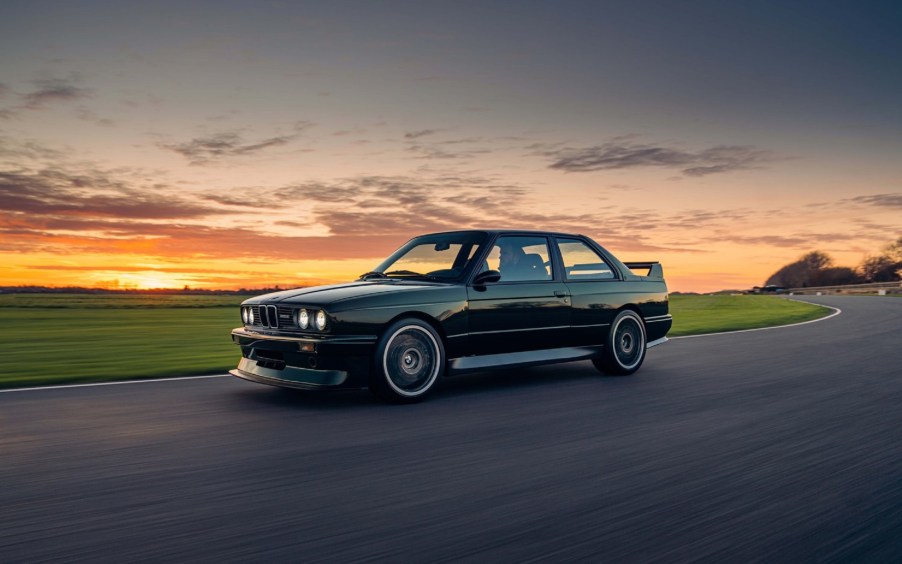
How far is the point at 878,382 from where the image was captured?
8.38m

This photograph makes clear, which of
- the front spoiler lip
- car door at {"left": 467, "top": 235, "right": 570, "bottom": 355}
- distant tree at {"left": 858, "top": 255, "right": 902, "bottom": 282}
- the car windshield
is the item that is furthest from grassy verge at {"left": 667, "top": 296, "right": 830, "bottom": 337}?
distant tree at {"left": 858, "top": 255, "right": 902, "bottom": 282}

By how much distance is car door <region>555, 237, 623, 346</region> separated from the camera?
8695 mm

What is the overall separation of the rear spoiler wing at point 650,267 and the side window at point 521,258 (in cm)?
169

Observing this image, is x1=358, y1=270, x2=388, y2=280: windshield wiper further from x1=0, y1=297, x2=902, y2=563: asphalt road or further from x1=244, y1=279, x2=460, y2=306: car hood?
x1=0, y1=297, x2=902, y2=563: asphalt road

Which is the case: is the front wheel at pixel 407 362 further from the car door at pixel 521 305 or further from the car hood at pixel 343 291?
the car door at pixel 521 305

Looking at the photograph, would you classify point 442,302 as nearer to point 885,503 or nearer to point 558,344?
point 558,344

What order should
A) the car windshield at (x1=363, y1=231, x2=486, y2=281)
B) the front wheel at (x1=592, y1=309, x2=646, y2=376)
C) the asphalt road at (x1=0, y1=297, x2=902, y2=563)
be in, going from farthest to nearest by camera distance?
the front wheel at (x1=592, y1=309, x2=646, y2=376), the car windshield at (x1=363, y1=231, x2=486, y2=281), the asphalt road at (x1=0, y1=297, x2=902, y2=563)

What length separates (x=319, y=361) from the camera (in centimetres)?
675

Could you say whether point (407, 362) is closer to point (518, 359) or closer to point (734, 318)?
point (518, 359)

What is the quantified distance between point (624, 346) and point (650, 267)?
1.29 m

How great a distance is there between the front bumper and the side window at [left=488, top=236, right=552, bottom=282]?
1.89m

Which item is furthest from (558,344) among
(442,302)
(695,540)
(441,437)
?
(695,540)

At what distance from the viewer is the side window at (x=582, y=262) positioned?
886cm

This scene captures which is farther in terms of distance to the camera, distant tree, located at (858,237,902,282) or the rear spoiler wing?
distant tree, located at (858,237,902,282)
